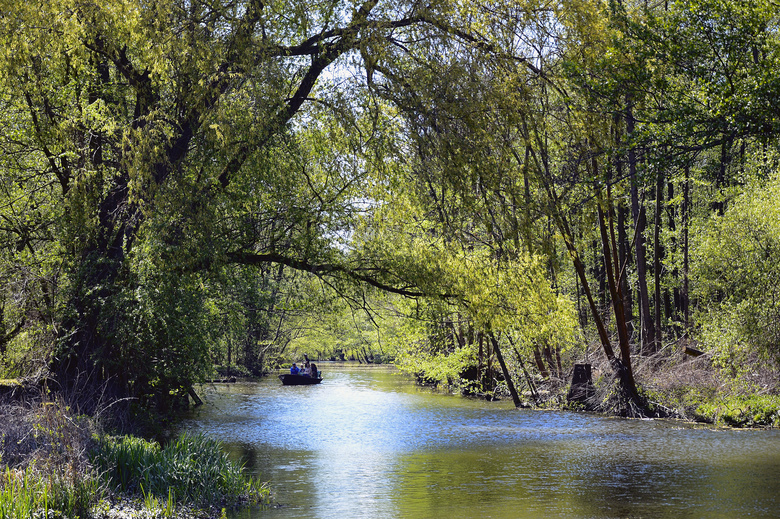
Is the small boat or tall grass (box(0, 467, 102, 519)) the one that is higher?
the small boat

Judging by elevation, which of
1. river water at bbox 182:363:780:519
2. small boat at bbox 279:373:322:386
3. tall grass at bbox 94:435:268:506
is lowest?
river water at bbox 182:363:780:519

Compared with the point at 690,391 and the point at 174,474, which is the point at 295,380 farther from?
the point at 174,474

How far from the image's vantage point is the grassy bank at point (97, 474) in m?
8.16

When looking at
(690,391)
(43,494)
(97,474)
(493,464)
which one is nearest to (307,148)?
(493,464)

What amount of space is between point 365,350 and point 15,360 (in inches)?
2681

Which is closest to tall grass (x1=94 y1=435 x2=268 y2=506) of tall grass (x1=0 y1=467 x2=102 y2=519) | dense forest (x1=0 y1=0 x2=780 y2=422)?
tall grass (x1=0 y1=467 x2=102 y2=519)

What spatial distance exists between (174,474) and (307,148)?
7932 mm

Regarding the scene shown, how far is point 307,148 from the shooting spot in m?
15.6

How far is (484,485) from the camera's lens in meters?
12.7

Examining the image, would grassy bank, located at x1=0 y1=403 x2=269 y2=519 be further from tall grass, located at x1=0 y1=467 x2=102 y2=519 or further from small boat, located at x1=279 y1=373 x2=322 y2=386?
small boat, located at x1=279 y1=373 x2=322 y2=386

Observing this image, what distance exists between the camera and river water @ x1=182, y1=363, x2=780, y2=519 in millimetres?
10828

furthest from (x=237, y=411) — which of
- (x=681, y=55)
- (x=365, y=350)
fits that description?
(x=365, y=350)

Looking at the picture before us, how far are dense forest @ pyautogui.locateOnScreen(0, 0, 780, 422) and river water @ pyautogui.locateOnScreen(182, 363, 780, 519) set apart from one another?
309 centimetres

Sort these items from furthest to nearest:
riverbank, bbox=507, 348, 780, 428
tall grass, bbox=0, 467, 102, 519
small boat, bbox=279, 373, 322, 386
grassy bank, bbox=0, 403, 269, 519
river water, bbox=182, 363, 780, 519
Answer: small boat, bbox=279, 373, 322, 386, riverbank, bbox=507, 348, 780, 428, river water, bbox=182, 363, 780, 519, grassy bank, bbox=0, 403, 269, 519, tall grass, bbox=0, 467, 102, 519
